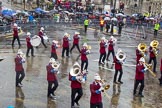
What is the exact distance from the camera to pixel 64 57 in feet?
83.9

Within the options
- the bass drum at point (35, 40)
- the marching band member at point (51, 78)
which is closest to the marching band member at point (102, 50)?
the bass drum at point (35, 40)

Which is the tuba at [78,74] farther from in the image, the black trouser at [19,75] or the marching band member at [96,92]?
the black trouser at [19,75]

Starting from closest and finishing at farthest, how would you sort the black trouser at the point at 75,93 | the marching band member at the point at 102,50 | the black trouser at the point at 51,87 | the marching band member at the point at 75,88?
1. the marching band member at the point at 75,88
2. the black trouser at the point at 75,93
3. the black trouser at the point at 51,87
4. the marching band member at the point at 102,50

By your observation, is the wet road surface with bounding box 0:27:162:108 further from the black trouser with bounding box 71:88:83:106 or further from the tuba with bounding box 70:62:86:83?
the tuba with bounding box 70:62:86:83

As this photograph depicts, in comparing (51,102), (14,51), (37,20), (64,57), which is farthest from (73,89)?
(37,20)

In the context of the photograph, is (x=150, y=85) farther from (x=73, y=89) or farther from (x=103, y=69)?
(x=73, y=89)

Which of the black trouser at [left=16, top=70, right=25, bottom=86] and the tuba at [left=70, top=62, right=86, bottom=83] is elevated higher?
the tuba at [left=70, top=62, right=86, bottom=83]

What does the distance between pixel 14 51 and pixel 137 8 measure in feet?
170

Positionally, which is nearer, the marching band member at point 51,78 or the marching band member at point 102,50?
the marching band member at point 51,78

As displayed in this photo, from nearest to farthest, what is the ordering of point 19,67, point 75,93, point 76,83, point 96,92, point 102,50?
point 96,92
point 76,83
point 75,93
point 19,67
point 102,50

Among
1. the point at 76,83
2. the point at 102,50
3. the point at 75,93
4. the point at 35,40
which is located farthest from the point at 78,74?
the point at 35,40

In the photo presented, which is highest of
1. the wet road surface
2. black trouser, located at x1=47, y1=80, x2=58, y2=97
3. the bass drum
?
the bass drum

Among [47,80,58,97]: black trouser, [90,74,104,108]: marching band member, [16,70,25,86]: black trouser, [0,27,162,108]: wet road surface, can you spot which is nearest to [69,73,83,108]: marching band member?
[0,27,162,108]: wet road surface

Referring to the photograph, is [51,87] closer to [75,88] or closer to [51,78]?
[51,78]
